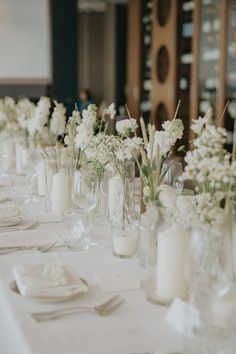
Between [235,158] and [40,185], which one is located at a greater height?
[235,158]

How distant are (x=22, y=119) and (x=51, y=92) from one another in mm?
3547

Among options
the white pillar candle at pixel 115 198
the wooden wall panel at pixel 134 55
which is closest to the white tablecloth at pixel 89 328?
the white pillar candle at pixel 115 198

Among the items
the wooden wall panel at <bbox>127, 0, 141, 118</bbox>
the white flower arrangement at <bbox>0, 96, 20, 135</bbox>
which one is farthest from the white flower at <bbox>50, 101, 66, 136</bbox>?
the wooden wall panel at <bbox>127, 0, 141, 118</bbox>

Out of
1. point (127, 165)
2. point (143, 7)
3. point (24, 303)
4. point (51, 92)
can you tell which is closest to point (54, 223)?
point (127, 165)

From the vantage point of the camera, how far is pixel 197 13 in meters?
7.04

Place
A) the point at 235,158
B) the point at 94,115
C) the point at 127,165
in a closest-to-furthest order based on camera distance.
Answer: the point at 235,158 < the point at 127,165 < the point at 94,115

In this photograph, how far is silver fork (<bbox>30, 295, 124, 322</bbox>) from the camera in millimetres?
1404

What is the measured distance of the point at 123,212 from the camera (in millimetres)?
2023

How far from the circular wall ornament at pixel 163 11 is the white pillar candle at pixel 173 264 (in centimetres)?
662

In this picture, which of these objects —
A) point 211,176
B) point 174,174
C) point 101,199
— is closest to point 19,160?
point 101,199

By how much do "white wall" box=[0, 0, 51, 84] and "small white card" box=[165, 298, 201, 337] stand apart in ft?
20.6

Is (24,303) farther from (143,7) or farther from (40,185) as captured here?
(143,7)

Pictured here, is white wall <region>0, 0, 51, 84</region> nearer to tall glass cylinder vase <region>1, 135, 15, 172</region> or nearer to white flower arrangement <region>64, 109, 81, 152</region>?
tall glass cylinder vase <region>1, 135, 15, 172</region>

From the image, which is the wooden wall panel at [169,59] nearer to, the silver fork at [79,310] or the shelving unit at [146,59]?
the shelving unit at [146,59]
